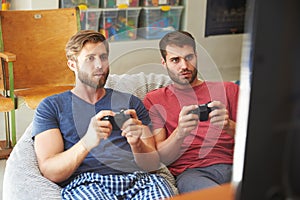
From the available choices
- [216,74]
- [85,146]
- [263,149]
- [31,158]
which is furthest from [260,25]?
[216,74]

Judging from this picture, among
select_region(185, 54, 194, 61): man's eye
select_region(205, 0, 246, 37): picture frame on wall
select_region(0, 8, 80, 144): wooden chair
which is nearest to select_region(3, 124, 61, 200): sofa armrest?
select_region(185, 54, 194, 61): man's eye

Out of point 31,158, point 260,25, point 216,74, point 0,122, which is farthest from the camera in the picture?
point 0,122

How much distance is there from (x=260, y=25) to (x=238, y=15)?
4.25m

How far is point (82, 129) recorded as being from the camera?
1.49 m

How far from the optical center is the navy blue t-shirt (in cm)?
147

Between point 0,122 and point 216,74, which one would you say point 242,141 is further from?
point 0,122

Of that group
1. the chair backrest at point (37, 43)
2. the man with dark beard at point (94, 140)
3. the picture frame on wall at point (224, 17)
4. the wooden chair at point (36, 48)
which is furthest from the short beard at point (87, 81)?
the picture frame on wall at point (224, 17)

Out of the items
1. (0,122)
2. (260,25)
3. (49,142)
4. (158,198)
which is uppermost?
(260,25)

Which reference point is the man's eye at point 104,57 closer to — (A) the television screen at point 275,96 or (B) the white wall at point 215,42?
(A) the television screen at point 275,96

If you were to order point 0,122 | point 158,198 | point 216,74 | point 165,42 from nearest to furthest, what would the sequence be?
point 158,198
point 165,42
point 216,74
point 0,122

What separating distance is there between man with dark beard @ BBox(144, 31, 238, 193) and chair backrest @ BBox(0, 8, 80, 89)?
123cm

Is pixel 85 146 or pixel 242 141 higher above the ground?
pixel 242 141

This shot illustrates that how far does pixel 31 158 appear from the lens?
154cm

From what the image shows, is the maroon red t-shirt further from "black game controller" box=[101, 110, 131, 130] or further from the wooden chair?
the wooden chair
